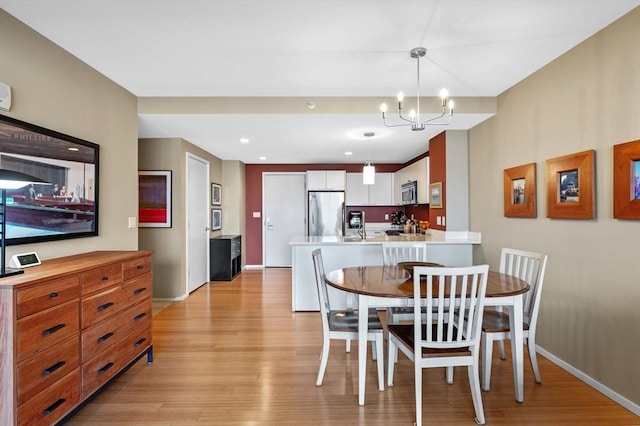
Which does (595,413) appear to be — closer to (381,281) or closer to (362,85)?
(381,281)

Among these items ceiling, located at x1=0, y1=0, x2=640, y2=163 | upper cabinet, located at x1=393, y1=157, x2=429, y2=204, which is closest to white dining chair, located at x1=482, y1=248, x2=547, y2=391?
ceiling, located at x1=0, y1=0, x2=640, y2=163

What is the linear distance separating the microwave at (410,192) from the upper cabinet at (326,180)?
3.96ft

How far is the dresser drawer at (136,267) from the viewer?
2305 millimetres

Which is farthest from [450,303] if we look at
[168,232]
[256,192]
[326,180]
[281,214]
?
[256,192]

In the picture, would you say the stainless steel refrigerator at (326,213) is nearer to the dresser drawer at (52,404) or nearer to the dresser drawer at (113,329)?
the dresser drawer at (113,329)

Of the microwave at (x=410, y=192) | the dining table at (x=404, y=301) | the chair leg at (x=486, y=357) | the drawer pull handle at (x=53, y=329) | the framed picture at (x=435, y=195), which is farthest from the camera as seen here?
the microwave at (x=410, y=192)

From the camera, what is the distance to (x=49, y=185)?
2.17 metres

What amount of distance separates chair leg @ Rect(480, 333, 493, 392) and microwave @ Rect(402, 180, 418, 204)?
3.38m

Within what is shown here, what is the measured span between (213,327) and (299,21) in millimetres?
2999

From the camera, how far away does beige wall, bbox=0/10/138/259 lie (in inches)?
79.7

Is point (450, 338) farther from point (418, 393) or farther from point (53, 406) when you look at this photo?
point (53, 406)

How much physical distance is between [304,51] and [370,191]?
15.0ft

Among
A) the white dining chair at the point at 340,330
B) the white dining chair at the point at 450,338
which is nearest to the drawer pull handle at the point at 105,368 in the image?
the white dining chair at the point at 340,330

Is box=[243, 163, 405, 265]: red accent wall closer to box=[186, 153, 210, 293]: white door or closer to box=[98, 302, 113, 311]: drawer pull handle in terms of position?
box=[186, 153, 210, 293]: white door
